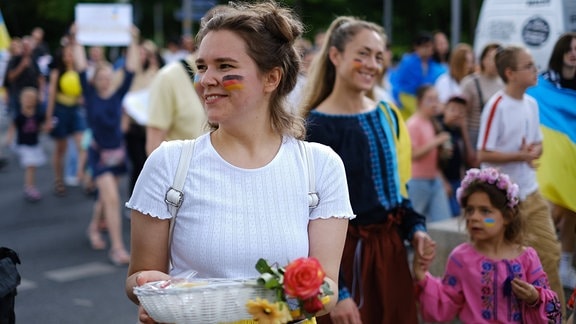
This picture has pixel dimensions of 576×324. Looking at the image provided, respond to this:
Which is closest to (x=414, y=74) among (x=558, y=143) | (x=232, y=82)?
(x=558, y=143)

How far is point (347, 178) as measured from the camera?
3.56 metres

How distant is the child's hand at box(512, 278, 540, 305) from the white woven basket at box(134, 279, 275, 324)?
171 centimetres

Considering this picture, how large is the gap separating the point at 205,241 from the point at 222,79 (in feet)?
1.57

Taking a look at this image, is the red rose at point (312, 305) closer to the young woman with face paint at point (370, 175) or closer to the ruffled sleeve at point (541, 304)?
the young woman with face paint at point (370, 175)

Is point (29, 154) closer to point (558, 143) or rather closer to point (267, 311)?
point (558, 143)

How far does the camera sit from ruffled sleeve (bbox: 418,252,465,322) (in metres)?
3.63

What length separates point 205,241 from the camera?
226 cm

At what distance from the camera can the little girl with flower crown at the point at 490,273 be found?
3.44 metres

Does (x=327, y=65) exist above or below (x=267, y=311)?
above

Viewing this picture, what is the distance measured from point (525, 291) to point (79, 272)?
14.8 ft

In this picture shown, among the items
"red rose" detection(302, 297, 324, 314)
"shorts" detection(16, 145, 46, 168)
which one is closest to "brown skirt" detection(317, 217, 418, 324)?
"red rose" detection(302, 297, 324, 314)

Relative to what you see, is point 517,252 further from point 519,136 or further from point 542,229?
point 519,136

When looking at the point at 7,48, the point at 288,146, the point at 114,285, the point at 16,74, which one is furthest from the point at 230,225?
the point at 7,48

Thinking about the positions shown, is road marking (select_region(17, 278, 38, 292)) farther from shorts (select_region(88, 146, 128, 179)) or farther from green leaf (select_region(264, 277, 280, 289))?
green leaf (select_region(264, 277, 280, 289))
